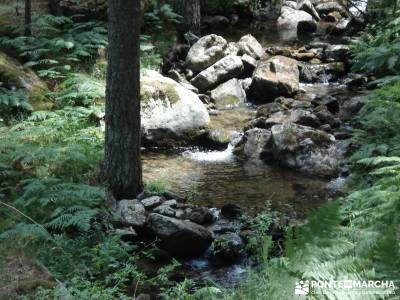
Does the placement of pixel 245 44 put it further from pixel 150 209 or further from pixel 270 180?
pixel 150 209

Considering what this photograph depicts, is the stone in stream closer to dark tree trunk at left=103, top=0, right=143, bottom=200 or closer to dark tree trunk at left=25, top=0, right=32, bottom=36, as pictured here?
dark tree trunk at left=25, top=0, right=32, bottom=36

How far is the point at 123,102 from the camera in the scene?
24.2ft

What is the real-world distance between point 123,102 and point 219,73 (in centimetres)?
698

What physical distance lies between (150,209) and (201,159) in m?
2.84

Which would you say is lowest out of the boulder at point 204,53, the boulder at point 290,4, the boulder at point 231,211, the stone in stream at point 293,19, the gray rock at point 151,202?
the boulder at point 231,211

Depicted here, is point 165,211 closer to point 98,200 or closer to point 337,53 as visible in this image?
point 98,200

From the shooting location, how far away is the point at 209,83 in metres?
13.9

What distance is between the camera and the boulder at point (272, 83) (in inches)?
527

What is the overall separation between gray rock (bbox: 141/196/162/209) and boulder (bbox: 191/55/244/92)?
6.49m

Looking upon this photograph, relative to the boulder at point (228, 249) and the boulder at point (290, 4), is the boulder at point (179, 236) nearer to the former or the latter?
the boulder at point (228, 249)

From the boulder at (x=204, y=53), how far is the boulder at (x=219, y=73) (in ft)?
1.38

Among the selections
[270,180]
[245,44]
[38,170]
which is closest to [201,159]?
[270,180]

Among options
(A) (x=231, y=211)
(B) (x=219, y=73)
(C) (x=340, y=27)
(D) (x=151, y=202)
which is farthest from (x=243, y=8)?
(D) (x=151, y=202)

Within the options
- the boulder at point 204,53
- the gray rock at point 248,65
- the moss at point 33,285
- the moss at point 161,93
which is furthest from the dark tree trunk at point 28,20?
the moss at point 33,285
